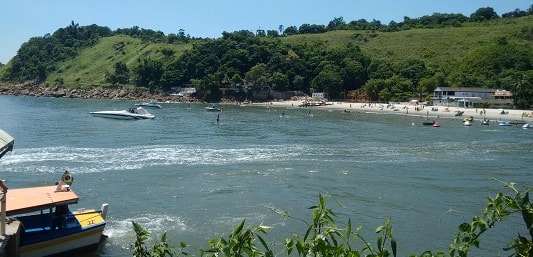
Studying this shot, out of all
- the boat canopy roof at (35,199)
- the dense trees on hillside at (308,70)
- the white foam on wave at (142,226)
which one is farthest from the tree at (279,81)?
the boat canopy roof at (35,199)

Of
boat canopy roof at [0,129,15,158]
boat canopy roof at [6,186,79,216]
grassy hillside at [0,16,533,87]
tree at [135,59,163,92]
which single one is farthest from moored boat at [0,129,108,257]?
tree at [135,59,163,92]

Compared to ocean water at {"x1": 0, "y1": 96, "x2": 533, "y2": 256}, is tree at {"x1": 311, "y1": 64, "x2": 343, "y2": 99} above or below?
above

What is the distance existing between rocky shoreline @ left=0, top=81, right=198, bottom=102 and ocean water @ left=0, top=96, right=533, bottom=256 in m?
97.7

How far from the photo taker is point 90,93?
549 ft

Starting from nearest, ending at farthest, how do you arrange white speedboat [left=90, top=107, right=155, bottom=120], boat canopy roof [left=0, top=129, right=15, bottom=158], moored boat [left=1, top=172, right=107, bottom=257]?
boat canopy roof [left=0, top=129, right=15, bottom=158], moored boat [left=1, top=172, right=107, bottom=257], white speedboat [left=90, top=107, right=155, bottom=120]

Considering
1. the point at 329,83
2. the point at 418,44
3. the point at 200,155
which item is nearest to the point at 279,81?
the point at 329,83

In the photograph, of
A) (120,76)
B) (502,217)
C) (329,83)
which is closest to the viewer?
(502,217)

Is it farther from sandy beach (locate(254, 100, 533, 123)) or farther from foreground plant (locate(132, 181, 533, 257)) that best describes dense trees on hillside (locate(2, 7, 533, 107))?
foreground plant (locate(132, 181, 533, 257))

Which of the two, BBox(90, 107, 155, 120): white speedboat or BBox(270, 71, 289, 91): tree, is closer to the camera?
BBox(90, 107, 155, 120): white speedboat

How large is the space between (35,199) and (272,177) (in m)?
18.0

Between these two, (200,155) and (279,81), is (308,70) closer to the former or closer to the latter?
(279,81)

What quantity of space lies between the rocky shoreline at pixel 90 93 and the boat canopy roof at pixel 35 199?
441 ft

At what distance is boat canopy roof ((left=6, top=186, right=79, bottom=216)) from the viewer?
1829 centimetres

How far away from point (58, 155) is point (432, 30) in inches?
6680
